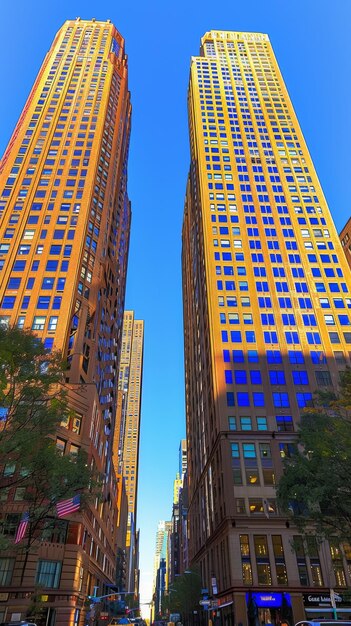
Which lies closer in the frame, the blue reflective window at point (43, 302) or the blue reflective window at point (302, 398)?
the blue reflective window at point (302, 398)

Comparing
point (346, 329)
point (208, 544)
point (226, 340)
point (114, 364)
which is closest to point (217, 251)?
point (226, 340)

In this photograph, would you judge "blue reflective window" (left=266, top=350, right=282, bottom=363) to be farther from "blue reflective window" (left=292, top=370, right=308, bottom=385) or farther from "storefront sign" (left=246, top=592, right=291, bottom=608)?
"storefront sign" (left=246, top=592, right=291, bottom=608)

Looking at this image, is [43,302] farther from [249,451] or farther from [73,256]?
[249,451]

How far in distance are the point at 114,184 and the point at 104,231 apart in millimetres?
19301

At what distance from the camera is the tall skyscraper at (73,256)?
43.1 m

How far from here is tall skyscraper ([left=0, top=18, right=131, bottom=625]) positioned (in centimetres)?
4312

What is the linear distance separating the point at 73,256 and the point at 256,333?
32.2 metres

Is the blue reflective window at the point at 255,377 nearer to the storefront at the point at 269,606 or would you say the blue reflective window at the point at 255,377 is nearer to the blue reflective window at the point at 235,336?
the blue reflective window at the point at 235,336

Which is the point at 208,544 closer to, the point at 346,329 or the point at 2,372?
the point at 346,329

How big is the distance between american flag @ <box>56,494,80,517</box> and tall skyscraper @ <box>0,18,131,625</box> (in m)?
4.57

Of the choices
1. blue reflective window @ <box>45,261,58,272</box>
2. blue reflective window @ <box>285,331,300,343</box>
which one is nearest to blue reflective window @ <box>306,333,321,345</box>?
blue reflective window @ <box>285,331,300,343</box>

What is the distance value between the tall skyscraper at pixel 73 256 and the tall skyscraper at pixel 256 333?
1753 cm

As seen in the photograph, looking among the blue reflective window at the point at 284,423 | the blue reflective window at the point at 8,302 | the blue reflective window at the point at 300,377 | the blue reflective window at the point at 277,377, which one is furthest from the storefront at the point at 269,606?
the blue reflective window at the point at 8,302

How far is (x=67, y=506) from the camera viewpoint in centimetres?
3331
